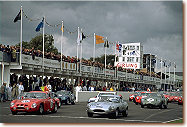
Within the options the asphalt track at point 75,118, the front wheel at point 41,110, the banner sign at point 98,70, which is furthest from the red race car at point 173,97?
the front wheel at point 41,110

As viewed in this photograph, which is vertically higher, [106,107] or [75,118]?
[106,107]

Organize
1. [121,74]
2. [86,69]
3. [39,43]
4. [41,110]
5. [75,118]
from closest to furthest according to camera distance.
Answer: [75,118], [41,110], [86,69], [121,74], [39,43]

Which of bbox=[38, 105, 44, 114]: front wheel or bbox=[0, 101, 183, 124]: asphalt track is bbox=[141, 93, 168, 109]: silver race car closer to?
bbox=[0, 101, 183, 124]: asphalt track

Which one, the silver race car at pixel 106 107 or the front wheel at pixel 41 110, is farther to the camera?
the front wheel at pixel 41 110

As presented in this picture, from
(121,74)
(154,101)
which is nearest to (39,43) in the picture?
(121,74)

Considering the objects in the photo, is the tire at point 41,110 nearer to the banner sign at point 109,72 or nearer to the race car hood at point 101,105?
the race car hood at point 101,105

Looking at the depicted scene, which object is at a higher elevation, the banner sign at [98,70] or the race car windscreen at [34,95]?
the banner sign at [98,70]

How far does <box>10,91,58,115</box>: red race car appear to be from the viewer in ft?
64.9

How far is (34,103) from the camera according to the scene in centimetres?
1986

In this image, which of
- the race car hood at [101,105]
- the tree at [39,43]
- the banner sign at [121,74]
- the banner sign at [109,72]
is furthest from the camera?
the tree at [39,43]

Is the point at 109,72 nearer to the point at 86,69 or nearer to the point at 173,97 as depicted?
the point at 86,69

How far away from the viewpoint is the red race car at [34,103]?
19781mm

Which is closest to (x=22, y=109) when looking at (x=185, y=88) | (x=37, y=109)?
(x=37, y=109)

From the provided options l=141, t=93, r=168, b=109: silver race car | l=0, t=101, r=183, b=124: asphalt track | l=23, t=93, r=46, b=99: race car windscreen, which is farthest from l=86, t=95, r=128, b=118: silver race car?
l=141, t=93, r=168, b=109: silver race car
